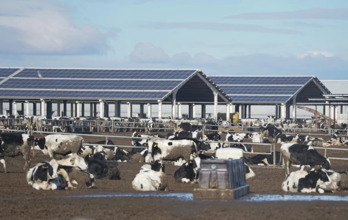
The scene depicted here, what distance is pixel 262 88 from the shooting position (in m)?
88.4

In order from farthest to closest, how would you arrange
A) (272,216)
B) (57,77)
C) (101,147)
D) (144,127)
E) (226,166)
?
(57,77)
(144,127)
(101,147)
(226,166)
(272,216)

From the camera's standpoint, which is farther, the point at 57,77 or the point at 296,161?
the point at 57,77

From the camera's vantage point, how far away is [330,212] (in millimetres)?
16969

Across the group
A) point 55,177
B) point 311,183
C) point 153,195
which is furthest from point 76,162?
point 311,183

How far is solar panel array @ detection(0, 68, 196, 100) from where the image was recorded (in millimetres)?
72562

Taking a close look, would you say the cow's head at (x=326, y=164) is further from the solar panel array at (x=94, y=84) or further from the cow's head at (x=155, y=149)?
the solar panel array at (x=94, y=84)

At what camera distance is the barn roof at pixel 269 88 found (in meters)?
85.8

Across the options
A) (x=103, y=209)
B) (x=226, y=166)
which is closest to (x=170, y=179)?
(x=226, y=166)

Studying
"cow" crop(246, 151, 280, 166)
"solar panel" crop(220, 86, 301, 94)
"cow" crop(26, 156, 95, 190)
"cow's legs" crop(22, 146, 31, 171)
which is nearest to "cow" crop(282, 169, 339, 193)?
"cow" crop(26, 156, 95, 190)

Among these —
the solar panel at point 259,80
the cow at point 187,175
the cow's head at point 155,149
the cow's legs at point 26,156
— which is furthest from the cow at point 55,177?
the solar panel at point 259,80

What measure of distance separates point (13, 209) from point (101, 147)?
18507 mm

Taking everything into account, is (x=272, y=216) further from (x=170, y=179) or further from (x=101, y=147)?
(x=101, y=147)

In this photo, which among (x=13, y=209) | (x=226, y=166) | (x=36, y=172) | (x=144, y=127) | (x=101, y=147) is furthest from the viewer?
(x=144, y=127)

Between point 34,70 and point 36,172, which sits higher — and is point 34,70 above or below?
above
